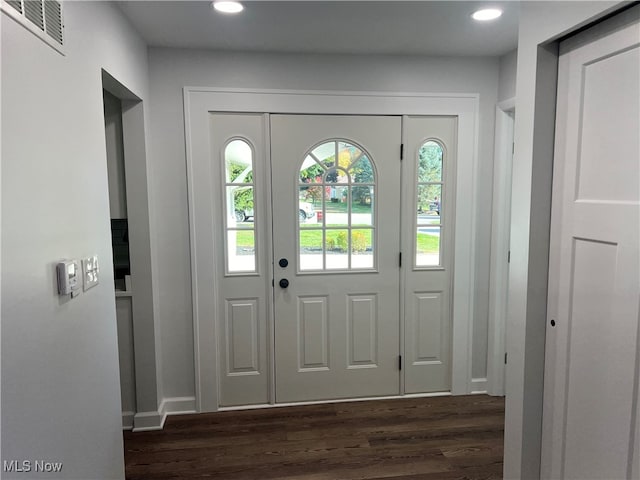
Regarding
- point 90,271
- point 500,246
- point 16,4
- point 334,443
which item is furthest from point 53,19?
point 500,246

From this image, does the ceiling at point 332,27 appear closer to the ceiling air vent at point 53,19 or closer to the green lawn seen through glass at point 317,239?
the ceiling air vent at point 53,19

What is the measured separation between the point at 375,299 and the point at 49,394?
2.08 metres

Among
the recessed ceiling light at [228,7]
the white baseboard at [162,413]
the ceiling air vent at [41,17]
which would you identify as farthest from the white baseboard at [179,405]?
the recessed ceiling light at [228,7]

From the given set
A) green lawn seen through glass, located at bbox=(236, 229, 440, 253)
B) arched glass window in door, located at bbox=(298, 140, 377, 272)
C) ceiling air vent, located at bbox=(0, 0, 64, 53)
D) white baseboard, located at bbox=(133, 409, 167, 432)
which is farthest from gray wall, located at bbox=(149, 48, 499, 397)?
ceiling air vent, located at bbox=(0, 0, 64, 53)

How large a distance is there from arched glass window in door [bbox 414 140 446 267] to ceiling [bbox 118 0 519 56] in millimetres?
658

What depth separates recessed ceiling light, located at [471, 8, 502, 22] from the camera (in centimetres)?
→ 203

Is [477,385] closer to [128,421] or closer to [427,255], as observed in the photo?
[427,255]

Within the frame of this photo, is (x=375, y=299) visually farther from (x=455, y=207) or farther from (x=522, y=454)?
(x=522, y=454)

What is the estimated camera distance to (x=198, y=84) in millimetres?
2617

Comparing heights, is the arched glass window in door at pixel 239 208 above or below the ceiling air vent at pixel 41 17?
below

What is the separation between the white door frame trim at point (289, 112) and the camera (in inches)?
104

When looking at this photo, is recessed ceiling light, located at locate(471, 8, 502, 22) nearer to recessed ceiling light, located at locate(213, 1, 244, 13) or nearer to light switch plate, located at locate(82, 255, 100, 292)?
recessed ceiling light, located at locate(213, 1, 244, 13)

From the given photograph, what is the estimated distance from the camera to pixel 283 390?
2.92 m

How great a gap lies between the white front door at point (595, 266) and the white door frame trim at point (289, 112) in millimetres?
1259
